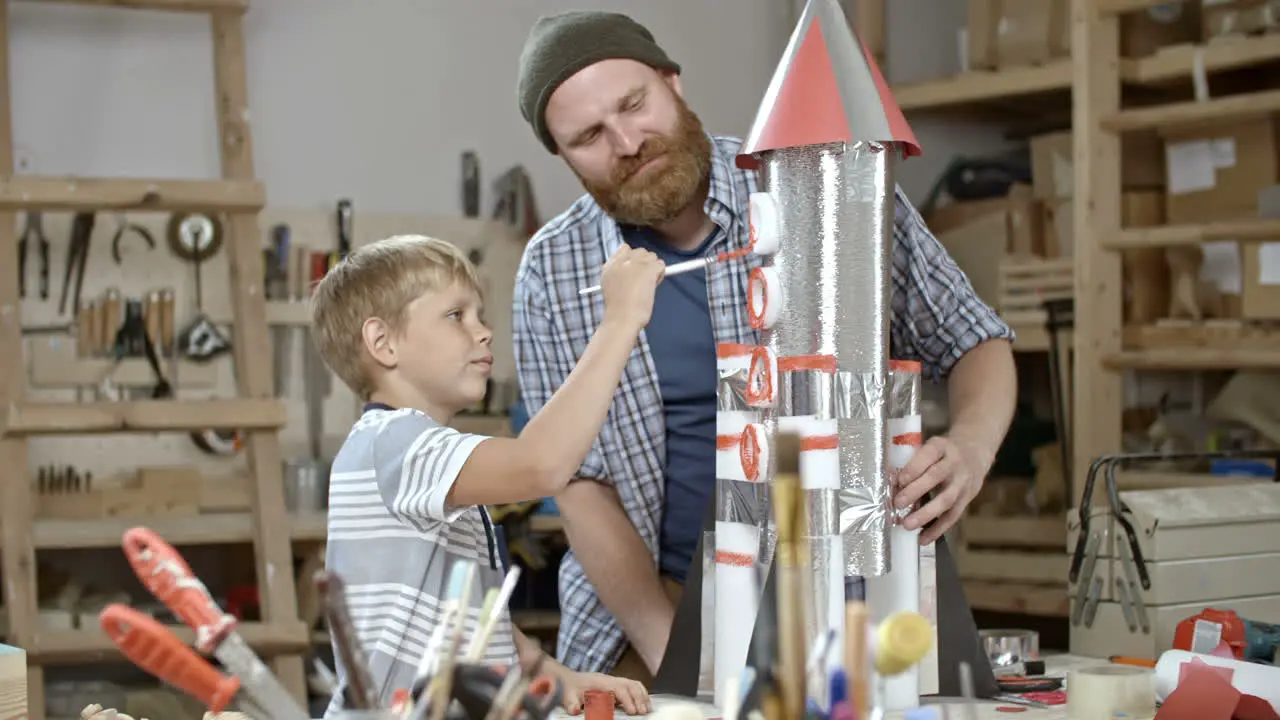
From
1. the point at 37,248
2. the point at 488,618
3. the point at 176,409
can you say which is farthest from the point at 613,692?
the point at 37,248

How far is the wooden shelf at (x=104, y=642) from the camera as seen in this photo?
2.50 meters

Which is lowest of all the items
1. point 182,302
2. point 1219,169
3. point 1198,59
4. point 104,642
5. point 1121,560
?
point 104,642

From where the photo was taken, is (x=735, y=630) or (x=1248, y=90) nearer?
(x=735, y=630)

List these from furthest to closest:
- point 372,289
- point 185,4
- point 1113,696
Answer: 1. point 185,4
2. point 372,289
3. point 1113,696

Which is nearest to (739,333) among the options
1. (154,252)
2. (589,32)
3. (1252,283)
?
(589,32)

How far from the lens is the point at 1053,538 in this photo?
3.17m

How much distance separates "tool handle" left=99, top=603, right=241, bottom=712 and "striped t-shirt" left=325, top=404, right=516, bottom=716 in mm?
517

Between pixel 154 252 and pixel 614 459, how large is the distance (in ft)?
5.95

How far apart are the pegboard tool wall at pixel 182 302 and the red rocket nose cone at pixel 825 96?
215 cm

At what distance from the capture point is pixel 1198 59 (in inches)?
113

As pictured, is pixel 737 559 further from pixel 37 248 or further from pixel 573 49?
pixel 37 248

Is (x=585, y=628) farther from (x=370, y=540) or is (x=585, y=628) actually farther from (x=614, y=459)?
(x=370, y=540)

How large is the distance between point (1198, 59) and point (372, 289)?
82.5 inches

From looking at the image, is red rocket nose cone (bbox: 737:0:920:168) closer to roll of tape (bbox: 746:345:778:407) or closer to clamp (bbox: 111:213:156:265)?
roll of tape (bbox: 746:345:778:407)
